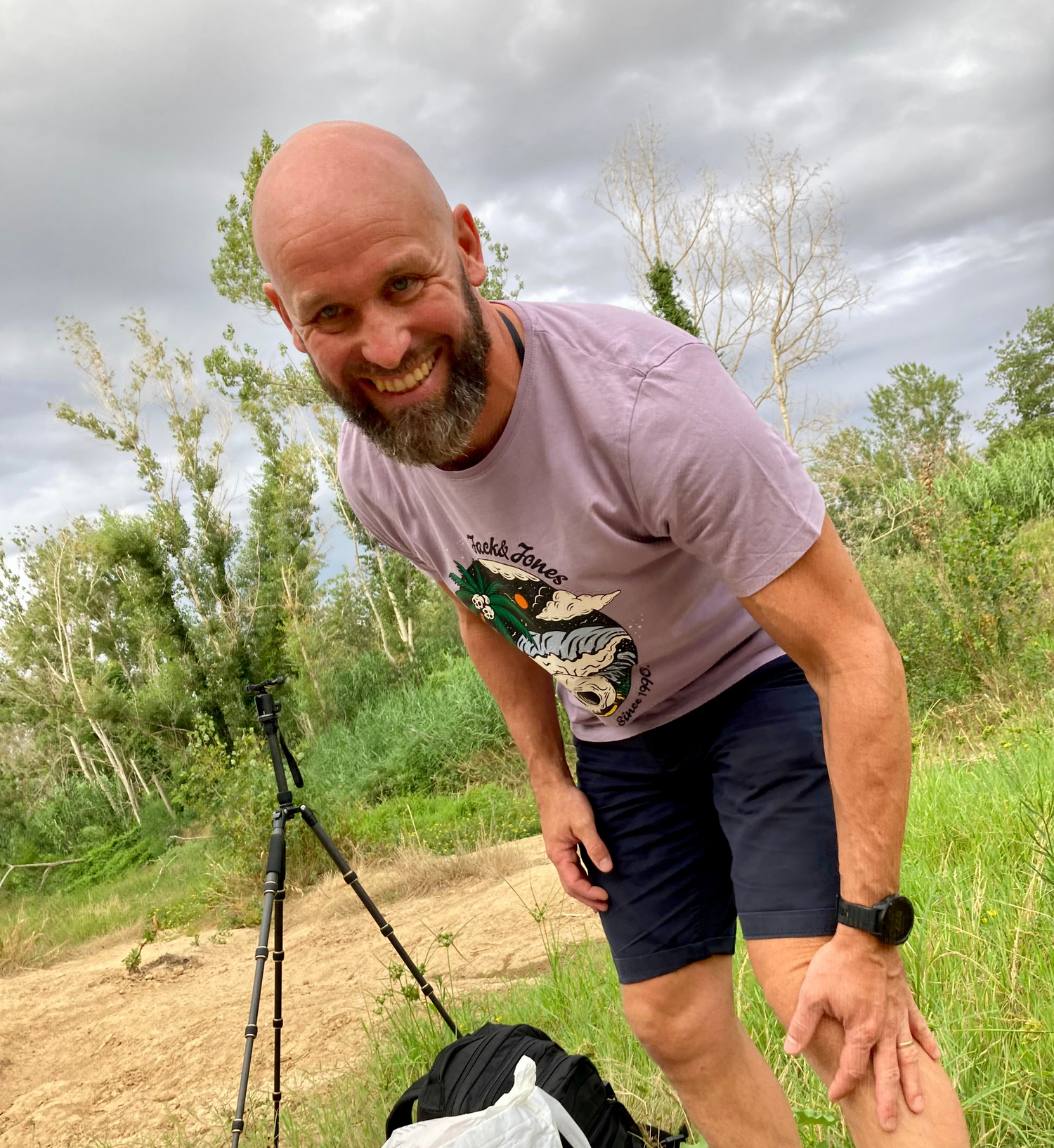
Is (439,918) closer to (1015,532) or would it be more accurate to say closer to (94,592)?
(1015,532)

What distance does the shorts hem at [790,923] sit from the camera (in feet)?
4.40

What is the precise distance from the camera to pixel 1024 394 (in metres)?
35.2

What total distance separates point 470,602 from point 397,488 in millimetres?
276

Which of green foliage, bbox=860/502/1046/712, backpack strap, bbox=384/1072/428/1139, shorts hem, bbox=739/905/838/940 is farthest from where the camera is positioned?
green foliage, bbox=860/502/1046/712

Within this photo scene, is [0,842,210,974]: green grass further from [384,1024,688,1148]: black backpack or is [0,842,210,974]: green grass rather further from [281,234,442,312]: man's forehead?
[281,234,442,312]: man's forehead

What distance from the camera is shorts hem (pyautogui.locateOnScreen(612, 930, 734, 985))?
1.71 m

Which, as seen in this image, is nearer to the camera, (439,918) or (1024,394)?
(439,918)

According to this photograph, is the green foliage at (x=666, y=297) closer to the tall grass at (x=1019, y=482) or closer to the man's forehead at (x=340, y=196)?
the tall grass at (x=1019, y=482)

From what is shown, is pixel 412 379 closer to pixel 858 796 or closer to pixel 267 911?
pixel 858 796

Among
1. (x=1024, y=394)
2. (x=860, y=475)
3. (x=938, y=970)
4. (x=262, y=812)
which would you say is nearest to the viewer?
(x=938, y=970)

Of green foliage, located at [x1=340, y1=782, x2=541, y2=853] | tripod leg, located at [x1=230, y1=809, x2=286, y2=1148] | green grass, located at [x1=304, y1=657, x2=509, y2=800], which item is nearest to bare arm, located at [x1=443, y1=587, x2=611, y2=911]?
tripod leg, located at [x1=230, y1=809, x2=286, y2=1148]

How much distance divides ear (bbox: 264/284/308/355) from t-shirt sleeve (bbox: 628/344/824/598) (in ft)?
1.96

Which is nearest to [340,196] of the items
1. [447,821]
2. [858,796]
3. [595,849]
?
[858,796]

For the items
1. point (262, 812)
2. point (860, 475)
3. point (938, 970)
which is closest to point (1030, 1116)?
point (938, 970)
